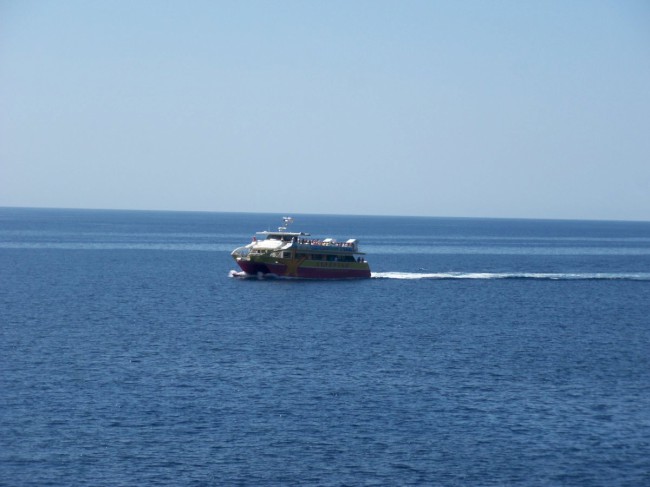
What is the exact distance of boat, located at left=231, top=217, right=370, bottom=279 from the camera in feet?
467

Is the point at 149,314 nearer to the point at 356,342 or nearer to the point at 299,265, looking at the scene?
the point at 356,342

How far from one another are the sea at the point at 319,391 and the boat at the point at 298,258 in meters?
21.1

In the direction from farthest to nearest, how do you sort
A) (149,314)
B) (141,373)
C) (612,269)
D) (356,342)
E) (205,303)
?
1. (612,269)
2. (205,303)
3. (149,314)
4. (356,342)
5. (141,373)

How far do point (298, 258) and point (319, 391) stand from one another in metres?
80.0

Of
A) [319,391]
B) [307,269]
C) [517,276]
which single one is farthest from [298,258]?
[319,391]

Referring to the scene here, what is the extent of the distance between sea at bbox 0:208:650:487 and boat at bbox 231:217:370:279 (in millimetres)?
21070

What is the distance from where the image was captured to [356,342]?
85.4 metres

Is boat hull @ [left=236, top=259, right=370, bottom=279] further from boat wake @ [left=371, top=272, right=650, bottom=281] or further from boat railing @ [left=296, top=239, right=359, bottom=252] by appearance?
boat wake @ [left=371, top=272, right=650, bottom=281]

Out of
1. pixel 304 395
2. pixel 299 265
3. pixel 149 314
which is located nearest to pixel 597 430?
pixel 304 395

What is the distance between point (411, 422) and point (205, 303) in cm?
6175

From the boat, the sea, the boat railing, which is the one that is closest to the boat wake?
the boat

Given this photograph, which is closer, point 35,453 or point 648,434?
point 35,453

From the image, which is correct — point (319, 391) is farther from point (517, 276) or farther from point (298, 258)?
point (517, 276)

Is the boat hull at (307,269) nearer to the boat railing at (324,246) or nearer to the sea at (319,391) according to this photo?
the boat railing at (324,246)
